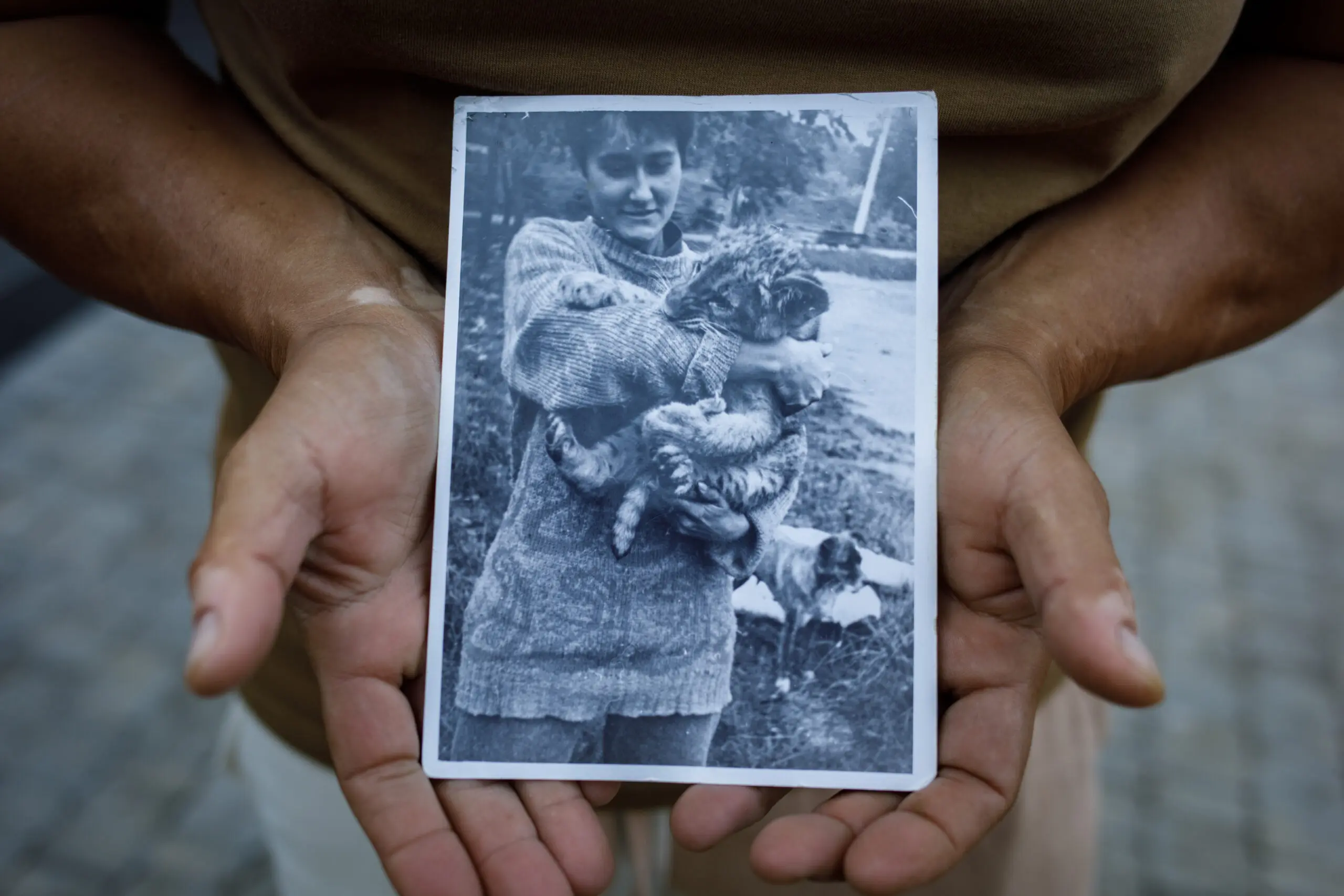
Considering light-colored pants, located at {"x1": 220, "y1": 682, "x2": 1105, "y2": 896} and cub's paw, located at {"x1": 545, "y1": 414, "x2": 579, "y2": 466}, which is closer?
cub's paw, located at {"x1": 545, "y1": 414, "x2": 579, "y2": 466}

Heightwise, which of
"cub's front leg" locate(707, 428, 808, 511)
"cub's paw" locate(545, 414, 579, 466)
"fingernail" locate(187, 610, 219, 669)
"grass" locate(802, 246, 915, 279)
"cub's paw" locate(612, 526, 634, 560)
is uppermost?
"grass" locate(802, 246, 915, 279)

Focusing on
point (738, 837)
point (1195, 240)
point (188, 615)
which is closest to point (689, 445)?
point (738, 837)

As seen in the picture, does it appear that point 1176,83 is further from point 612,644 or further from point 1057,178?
point 612,644

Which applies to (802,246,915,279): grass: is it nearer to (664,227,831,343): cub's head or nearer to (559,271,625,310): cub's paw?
(664,227,831,343): cub's head

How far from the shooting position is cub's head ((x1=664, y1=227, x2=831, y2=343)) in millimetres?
1005

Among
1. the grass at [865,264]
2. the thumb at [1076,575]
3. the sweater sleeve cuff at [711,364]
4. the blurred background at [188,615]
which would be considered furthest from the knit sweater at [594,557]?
the blurred background at [188,615]

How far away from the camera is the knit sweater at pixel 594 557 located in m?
0.96

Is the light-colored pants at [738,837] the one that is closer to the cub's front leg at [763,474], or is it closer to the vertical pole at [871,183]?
the cub's front leg at [763,474]

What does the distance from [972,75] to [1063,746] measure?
28.0 inches

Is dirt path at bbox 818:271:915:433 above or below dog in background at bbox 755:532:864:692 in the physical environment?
above

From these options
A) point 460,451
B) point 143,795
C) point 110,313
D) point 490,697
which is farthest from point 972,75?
point 110,313

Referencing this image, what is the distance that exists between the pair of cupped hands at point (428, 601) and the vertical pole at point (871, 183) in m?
0.13

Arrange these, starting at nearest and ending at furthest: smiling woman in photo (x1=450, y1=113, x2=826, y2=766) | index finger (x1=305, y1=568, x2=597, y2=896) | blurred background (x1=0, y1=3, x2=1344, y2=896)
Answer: index finger (x1=305, y1=568, x2=597, y2=896), smiling woman in photo (x1=450, y1=113, x2=826, y2=766), blurred background (x1=0, y1=3, x2=1344, y2=896)

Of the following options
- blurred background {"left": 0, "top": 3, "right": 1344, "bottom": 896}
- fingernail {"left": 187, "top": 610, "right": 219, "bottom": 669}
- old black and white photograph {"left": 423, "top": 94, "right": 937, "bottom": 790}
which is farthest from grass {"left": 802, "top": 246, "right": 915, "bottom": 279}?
blurred background {"left": 0, "top": 3, "right": 1344, "bottom": 896}
